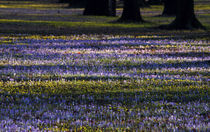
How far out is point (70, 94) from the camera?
10.6 m

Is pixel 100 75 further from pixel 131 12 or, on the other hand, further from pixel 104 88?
pixel 131 12

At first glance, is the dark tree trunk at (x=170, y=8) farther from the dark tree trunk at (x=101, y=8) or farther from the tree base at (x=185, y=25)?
the tree base at (x=185, y=25)

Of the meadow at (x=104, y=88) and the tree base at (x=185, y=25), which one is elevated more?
the meadow at (x=104, y=88)

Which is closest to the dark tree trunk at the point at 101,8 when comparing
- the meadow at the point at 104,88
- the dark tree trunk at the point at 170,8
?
the dark tree trunk at the point at 170,8

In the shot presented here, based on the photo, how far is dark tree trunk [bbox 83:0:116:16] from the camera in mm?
51656

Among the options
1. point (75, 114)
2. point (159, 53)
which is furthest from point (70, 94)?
point (159, 53)

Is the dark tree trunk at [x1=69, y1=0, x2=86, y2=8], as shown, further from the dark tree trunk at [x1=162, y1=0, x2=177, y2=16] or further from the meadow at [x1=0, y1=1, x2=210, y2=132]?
the meadow at [x1=0, y1=1, x2=210, y2=132]

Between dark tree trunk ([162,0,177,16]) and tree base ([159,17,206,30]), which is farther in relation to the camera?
dark tree trunk ([162,0,177,16])

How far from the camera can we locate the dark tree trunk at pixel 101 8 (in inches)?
2034

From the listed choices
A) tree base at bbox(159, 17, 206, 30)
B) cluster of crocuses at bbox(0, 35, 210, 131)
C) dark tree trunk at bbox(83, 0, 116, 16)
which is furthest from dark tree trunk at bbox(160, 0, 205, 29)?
dark tree trunk at bbox(83, 0, 116, 16)

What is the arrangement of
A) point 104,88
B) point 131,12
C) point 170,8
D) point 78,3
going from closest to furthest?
point 104,88 < point 131,12 < point 170,8 < point 78,3

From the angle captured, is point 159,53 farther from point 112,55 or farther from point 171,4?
point 171,4

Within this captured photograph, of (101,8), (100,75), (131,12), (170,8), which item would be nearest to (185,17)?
(131,12)

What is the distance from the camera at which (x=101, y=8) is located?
5197cm
